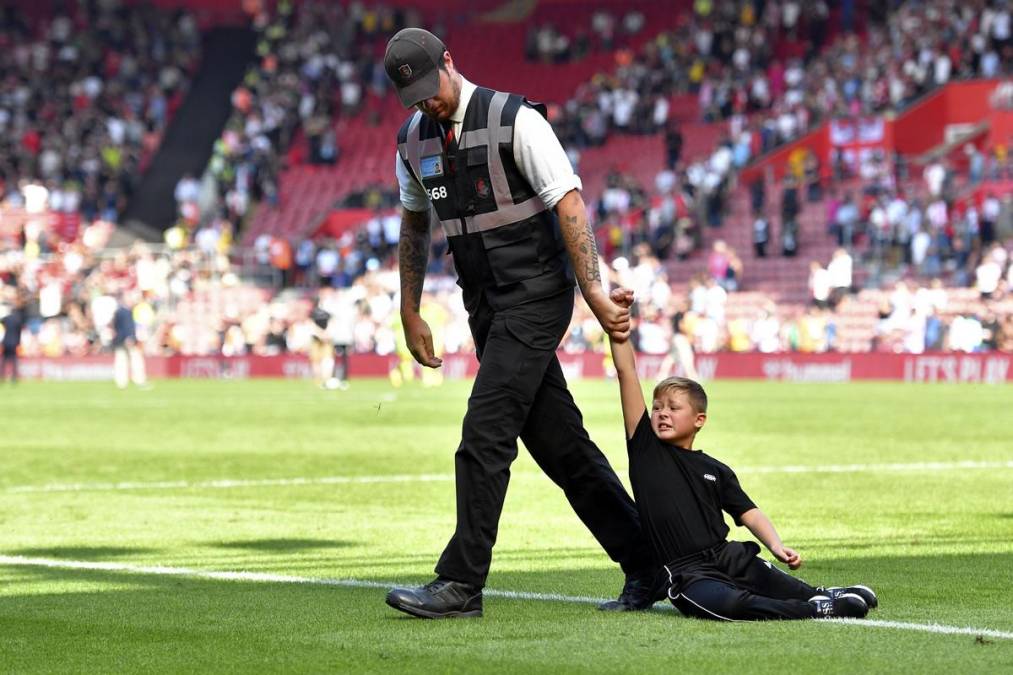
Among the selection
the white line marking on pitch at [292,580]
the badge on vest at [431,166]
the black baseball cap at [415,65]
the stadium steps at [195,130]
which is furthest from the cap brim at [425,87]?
the stadium steps at [195,130]

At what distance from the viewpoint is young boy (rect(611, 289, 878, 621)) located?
282 inches

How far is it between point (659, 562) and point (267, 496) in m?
7.00

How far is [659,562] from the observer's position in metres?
7.57

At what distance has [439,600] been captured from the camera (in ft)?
24.4

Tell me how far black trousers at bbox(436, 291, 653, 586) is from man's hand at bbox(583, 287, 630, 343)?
13.2 inches

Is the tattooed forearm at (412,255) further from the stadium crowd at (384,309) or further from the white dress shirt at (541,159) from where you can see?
the stadium crowd at (384,309)

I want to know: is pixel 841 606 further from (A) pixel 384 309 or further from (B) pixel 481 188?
(A) pixel 384 309

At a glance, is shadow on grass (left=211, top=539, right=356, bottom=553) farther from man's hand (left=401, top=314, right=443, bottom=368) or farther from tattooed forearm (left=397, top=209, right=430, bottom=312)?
tattooed forearm (left=397, top=209, right=430, bottom=312)

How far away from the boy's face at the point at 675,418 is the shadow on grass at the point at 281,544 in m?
3.49

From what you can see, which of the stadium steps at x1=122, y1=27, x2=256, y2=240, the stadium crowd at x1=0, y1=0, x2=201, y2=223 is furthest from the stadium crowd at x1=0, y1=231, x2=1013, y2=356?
the stadium crowd at x1=0, y1=0, x2=201, y2=223

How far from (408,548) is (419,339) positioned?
8.50 ft

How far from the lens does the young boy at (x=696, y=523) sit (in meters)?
7.17

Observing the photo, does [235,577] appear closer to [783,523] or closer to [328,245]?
[783,523]

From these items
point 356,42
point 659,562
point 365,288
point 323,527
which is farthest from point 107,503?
point 356,42
